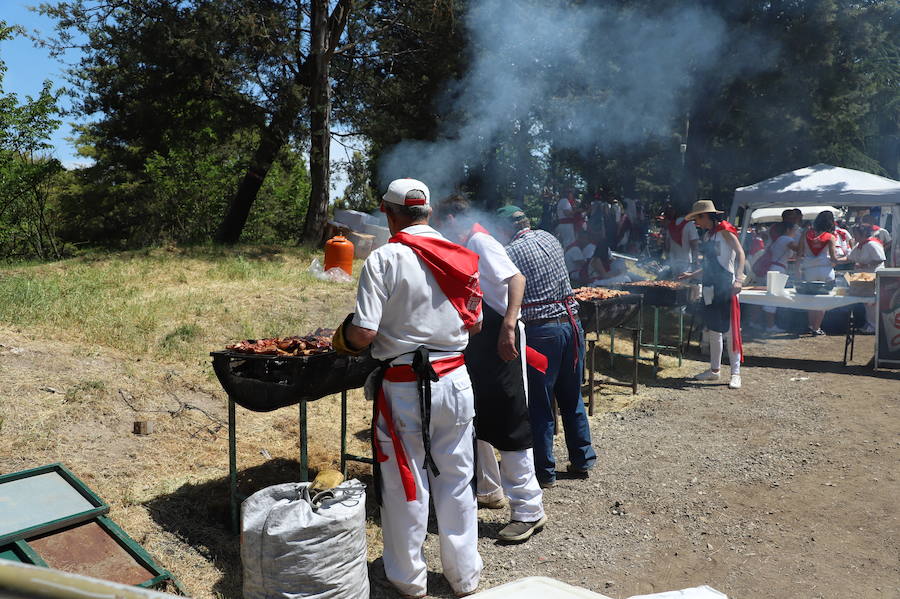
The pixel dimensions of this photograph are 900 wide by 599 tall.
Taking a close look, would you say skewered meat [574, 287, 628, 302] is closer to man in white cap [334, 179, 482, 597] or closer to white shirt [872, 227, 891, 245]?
man in white cap [334, 179, 482, 597]

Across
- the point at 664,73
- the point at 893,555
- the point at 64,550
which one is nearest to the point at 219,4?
the point at 664,73

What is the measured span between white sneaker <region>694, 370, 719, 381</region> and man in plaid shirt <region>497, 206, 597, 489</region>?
163 inches

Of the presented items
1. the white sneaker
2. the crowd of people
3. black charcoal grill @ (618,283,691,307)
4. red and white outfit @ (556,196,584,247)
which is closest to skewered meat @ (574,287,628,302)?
black charcoal grill @ (618,283,691,307)

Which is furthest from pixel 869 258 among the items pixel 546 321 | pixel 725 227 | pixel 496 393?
pixel 496 393

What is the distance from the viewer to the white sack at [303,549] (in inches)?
122

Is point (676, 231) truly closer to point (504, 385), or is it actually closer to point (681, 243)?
point (681, 243)

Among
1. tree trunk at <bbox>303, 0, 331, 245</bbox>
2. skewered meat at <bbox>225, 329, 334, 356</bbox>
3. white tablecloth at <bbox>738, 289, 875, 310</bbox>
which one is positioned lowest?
white tablecloth at <bbox>738, 289, 875, 310</bbox>

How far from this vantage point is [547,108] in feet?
47.3

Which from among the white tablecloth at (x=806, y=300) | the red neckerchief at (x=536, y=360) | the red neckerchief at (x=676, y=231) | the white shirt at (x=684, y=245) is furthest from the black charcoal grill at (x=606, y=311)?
the red neckerchief at (x=676, y=231)

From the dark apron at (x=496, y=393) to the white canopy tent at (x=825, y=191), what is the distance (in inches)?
380

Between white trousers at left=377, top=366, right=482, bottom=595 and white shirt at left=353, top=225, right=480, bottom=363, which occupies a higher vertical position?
white shirt at left=353, top=225, right=480, bottom=363

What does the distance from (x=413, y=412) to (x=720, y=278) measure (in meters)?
5.73

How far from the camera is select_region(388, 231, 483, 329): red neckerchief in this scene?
3.40 m

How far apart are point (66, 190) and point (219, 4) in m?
9.92
